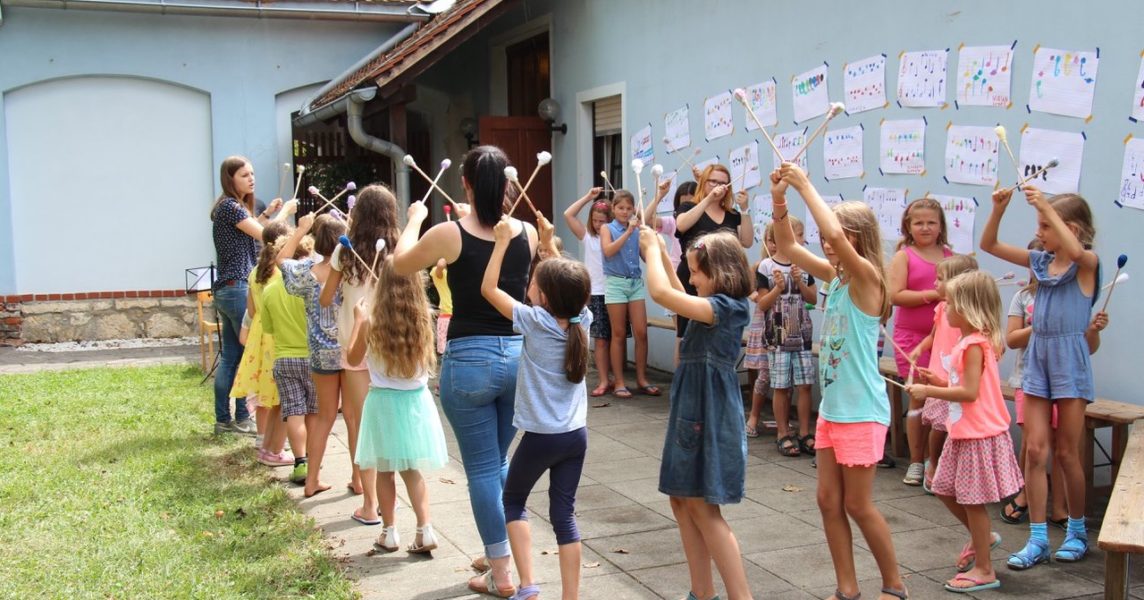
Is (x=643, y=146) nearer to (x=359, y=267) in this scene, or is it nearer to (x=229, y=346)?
(x=229, y=346)

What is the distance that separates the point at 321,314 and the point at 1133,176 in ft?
13.4

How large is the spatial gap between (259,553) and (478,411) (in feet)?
4.90

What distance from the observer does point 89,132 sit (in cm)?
1266

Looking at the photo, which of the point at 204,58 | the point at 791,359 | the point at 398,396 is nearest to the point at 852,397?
the point at 398,396

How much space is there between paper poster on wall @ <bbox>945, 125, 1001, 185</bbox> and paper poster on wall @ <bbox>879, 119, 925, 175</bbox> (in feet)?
0.76

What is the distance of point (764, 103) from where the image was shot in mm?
8398

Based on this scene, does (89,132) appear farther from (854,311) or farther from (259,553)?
(854,311)

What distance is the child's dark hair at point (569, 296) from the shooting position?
3.96 meters

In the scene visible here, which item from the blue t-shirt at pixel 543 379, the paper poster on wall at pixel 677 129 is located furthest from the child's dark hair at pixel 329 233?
the paper poster on wall at pixel 677 129

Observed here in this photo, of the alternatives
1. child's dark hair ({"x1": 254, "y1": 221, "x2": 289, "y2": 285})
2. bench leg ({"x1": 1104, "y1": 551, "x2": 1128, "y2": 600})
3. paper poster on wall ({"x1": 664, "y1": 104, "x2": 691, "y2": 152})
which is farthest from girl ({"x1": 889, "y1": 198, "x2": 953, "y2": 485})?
paper poster on wall ({"x1": 664, "y1": 104, "x2": 691, "y2": 152})

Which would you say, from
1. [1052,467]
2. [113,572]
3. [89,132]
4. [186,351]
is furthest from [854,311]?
[89,132]

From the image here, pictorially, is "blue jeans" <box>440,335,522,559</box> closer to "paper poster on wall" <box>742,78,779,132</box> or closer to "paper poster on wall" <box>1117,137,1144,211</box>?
"paper poster on wall" <box>1117,137,1144,211</box>

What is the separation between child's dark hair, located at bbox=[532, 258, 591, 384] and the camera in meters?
3.96

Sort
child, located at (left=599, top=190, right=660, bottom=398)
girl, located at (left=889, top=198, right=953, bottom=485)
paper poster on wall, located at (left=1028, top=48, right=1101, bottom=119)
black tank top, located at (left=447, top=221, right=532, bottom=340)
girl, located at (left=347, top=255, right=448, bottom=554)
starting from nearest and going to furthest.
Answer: black tank top, located at (left=447, top=221, right=532, bottom=340), girl, located at (left=347, top=255, right=448, bottom=554), paper poster on wall, located at (left=1028, top=48, right=1101, bottom=119), girl, located at (left=889, top=198, right=953, bottom=485), child, located at (left=599, top=190, right=660, bottom=398)
